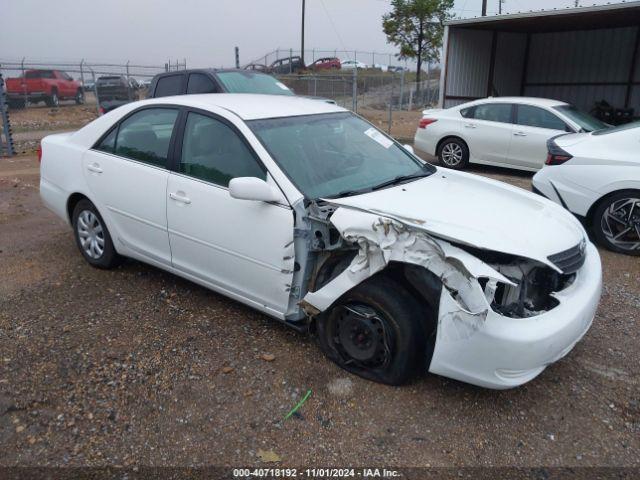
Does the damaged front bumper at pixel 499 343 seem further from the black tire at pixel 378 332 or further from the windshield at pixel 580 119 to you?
the windshield at pixel 580 119

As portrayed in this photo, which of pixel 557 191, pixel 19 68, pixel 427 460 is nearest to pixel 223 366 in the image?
pixel 427 460

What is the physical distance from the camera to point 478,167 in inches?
414

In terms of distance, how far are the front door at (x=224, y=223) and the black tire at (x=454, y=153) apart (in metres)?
7.09

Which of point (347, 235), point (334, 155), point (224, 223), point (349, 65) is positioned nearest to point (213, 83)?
point (334, 155)

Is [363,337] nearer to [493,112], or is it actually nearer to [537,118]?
[537,118]

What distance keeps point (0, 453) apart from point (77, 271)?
2405 mm

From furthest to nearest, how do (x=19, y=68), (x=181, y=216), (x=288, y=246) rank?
(x=19, y=68)
(x=181, y=216)
(x=288, y=246)

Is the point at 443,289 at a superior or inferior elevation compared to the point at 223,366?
superior

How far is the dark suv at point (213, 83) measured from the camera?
346 inches

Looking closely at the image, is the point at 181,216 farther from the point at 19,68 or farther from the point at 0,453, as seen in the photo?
the point at 19,68

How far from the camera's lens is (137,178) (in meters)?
4.07

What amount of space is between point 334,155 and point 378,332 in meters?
1.36

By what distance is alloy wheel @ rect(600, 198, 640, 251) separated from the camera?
5.18m

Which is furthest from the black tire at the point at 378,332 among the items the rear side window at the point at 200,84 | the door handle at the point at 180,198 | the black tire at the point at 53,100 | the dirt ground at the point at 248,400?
the black tire at the point at 53,100
